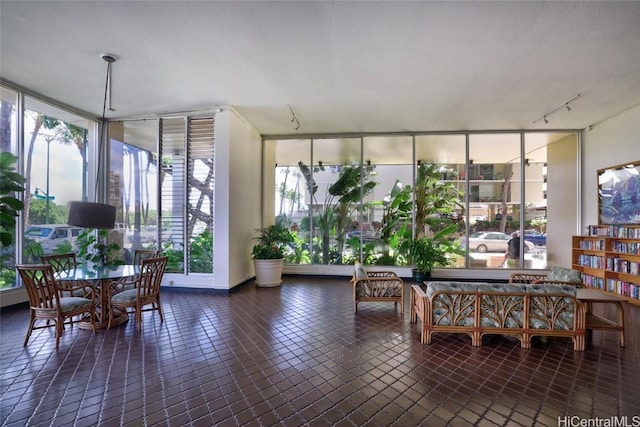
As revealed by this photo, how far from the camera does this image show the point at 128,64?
3.92 meters

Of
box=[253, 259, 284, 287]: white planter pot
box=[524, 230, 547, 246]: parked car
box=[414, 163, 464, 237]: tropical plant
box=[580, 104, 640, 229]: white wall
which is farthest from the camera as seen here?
box=[414, 163, 464, 237]: tropical plant

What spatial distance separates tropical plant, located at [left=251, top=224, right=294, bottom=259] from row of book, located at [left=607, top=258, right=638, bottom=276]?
6.33 meters

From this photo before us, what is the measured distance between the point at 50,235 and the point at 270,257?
391 centimetres

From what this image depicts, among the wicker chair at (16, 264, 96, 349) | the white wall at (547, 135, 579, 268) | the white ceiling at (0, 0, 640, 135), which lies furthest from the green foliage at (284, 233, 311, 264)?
the white wall at (547, 135, 579, 268)

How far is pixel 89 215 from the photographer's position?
10.5 feet

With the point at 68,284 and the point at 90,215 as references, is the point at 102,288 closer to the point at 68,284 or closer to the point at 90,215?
the point at 68,284

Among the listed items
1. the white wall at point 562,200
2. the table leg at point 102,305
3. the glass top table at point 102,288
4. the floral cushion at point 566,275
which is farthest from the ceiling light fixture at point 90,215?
the white wall at point 562,200

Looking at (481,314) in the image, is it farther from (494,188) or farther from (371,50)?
(494,188)

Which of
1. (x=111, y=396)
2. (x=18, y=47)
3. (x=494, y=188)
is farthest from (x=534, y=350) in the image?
(x=18, y=47)

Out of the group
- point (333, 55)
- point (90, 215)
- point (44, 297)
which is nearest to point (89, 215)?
point (90, 215)

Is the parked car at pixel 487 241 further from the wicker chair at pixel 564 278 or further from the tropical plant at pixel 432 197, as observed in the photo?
the wicker chair at pixel 564 278

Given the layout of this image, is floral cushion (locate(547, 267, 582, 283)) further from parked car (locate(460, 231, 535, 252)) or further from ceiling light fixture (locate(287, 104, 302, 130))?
ceiling light fixture (locate(287, 104, 302, 130))

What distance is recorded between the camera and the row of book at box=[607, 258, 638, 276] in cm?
513

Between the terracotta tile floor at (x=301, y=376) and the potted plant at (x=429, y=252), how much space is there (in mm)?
2660
